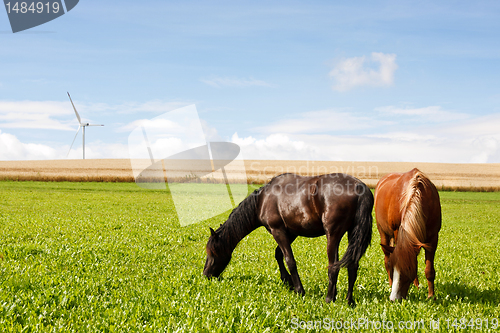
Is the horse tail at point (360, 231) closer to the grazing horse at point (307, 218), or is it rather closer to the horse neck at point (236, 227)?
the grazing horse at point (307, 218)

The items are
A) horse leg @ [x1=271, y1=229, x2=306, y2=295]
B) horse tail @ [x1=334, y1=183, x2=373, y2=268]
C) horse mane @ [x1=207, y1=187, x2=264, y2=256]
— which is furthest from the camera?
horse mane @ [x1=207, y1=187, x2=264, y2=256]

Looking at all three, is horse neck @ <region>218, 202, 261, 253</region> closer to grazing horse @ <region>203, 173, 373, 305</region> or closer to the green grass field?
grazing horse @ <region>203, 173, 373, 305</region>

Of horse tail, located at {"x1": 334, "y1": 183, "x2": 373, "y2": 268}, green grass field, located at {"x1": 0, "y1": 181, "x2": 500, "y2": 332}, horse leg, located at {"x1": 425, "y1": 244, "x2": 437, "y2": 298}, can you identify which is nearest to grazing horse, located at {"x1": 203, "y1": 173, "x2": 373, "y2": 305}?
horse tail, located at {"x1": 334, "y1": 183, "x2": 373, "y2": 268}

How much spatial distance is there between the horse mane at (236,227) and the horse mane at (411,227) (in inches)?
115

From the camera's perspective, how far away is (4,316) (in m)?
5.23

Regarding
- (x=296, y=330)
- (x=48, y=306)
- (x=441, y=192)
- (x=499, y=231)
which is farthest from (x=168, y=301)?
(x=441, y=192)

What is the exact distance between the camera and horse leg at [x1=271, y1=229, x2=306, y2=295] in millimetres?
6545

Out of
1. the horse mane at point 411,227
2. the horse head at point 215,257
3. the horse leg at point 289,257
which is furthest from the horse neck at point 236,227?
the horse mane at point 411,227

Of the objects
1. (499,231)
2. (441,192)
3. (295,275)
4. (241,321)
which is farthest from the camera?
(441,192)

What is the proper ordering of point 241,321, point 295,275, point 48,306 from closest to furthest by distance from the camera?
point 241,321 < point 48,306 < point 295,275

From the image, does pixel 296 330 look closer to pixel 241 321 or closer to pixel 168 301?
pixel 241 321

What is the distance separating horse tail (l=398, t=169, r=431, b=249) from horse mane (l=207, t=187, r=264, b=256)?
290 centimetres

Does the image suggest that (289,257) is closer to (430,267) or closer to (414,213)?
(414,213)

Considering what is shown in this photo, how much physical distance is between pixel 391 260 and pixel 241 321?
8.97 feet
